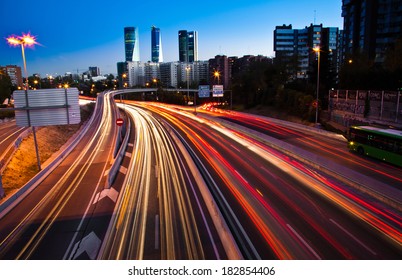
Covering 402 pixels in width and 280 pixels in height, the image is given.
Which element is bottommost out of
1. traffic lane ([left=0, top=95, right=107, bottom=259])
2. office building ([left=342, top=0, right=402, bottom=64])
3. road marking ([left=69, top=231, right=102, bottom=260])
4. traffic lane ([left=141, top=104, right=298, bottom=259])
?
traffic lane ([left=0, top=95, right=107, bottom=259])

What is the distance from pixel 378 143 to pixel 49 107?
28.9 meters

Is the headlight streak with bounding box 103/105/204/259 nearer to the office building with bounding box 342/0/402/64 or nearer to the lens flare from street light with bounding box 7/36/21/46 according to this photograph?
the lens flare from street light with bounding box 7/36/21/46

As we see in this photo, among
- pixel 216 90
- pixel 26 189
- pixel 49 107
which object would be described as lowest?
pixel 26 189

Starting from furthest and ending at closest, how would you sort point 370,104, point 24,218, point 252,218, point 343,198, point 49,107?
point 370,104 < point 49,107 < point 343,198 < point 24,218 < point 252,218

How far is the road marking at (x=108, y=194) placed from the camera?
850 inches

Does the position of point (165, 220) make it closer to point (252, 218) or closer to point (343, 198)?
point (252, 218)

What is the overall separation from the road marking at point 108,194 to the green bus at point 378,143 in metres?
24.0

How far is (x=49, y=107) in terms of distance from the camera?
2127 centimetres

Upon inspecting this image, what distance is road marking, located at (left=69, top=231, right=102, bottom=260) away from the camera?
14180mm

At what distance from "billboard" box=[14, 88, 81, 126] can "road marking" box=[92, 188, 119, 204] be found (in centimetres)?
560

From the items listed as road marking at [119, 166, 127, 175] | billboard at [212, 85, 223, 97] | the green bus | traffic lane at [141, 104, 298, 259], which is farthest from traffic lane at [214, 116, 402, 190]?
billboard at [212, 85, 223, 97]

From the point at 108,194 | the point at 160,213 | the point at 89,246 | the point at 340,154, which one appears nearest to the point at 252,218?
the point at 160,213

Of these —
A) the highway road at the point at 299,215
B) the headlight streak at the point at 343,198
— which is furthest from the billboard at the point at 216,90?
the highway road at the point at 299,215

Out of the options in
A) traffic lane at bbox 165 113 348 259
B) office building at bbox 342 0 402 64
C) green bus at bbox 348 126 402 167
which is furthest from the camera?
office building at bbox 342 0 402 64
